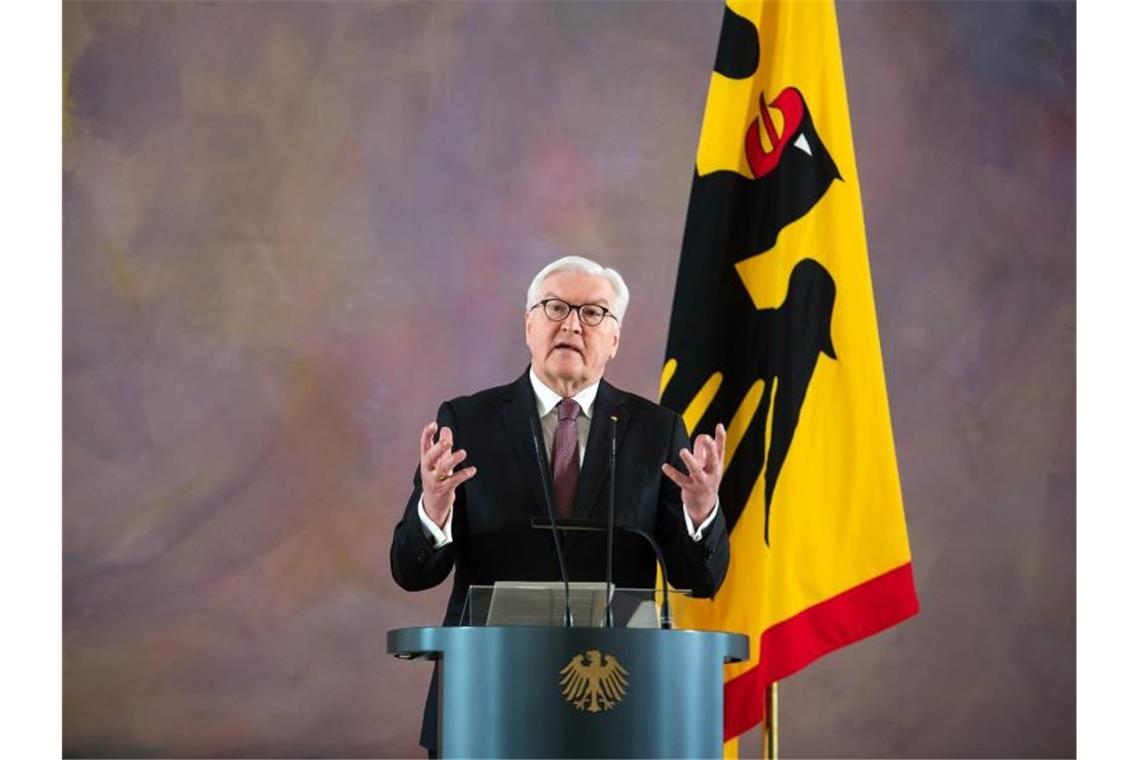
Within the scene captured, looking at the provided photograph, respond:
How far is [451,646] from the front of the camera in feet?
7.59

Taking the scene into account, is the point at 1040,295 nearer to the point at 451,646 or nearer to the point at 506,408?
the point at 506,408

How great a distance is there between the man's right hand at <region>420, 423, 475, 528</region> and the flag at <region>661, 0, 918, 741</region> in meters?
1.22

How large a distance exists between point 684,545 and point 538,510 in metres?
0.33

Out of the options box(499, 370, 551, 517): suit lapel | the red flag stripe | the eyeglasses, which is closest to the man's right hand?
box(499, 370, 551, 517): suit lapel

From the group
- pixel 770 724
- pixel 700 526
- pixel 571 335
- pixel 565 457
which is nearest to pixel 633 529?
pixel 700 526

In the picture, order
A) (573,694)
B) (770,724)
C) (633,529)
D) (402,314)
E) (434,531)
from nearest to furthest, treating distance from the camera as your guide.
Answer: (573,694) < (633,529) < (434,531) < (770,724) < (402,314)

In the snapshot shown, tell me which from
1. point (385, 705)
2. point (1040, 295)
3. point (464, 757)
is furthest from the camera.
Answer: point (1040, 295)

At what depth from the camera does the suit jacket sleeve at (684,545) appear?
9.55 feet

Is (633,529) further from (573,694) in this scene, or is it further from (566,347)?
(566,347)

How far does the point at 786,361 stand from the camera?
A: 3957 millimetres

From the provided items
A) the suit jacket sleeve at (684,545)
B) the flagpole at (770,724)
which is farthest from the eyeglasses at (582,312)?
the flagpole at (770,724)

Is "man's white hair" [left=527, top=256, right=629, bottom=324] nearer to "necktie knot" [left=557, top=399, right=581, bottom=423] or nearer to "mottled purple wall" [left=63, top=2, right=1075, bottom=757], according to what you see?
"necktie knot" [left=557, top=399, right=581, bottom=423]

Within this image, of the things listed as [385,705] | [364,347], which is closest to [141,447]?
[364,347]

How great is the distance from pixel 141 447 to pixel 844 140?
3.06 m
